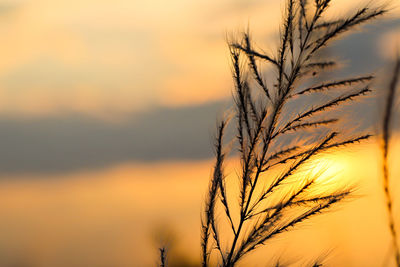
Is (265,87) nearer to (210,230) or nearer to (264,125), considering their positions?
(264,125)

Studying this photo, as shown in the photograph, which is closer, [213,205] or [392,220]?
[392,220]

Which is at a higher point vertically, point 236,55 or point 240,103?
point 236,55

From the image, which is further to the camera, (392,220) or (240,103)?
(240,103)

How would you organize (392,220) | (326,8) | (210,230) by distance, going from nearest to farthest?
1. (392,220)
2. (326,8)
3. (210,230)

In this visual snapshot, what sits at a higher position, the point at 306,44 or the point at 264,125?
the point at 306,44

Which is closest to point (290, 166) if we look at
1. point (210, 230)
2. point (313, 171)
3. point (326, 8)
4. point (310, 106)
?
point (313, 171)

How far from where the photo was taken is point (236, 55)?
195cm

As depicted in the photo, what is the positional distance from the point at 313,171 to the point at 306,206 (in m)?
0.14

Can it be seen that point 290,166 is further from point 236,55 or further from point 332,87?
point 236,55

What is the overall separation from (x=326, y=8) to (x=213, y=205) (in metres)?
0.88

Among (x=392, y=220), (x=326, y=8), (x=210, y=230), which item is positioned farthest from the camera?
(x=210, y=230)

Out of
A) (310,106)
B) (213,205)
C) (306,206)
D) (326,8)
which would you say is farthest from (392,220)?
(326,8)

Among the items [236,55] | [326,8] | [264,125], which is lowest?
[264,125]

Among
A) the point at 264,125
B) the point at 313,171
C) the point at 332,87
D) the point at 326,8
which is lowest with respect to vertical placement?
the point at 313,171
